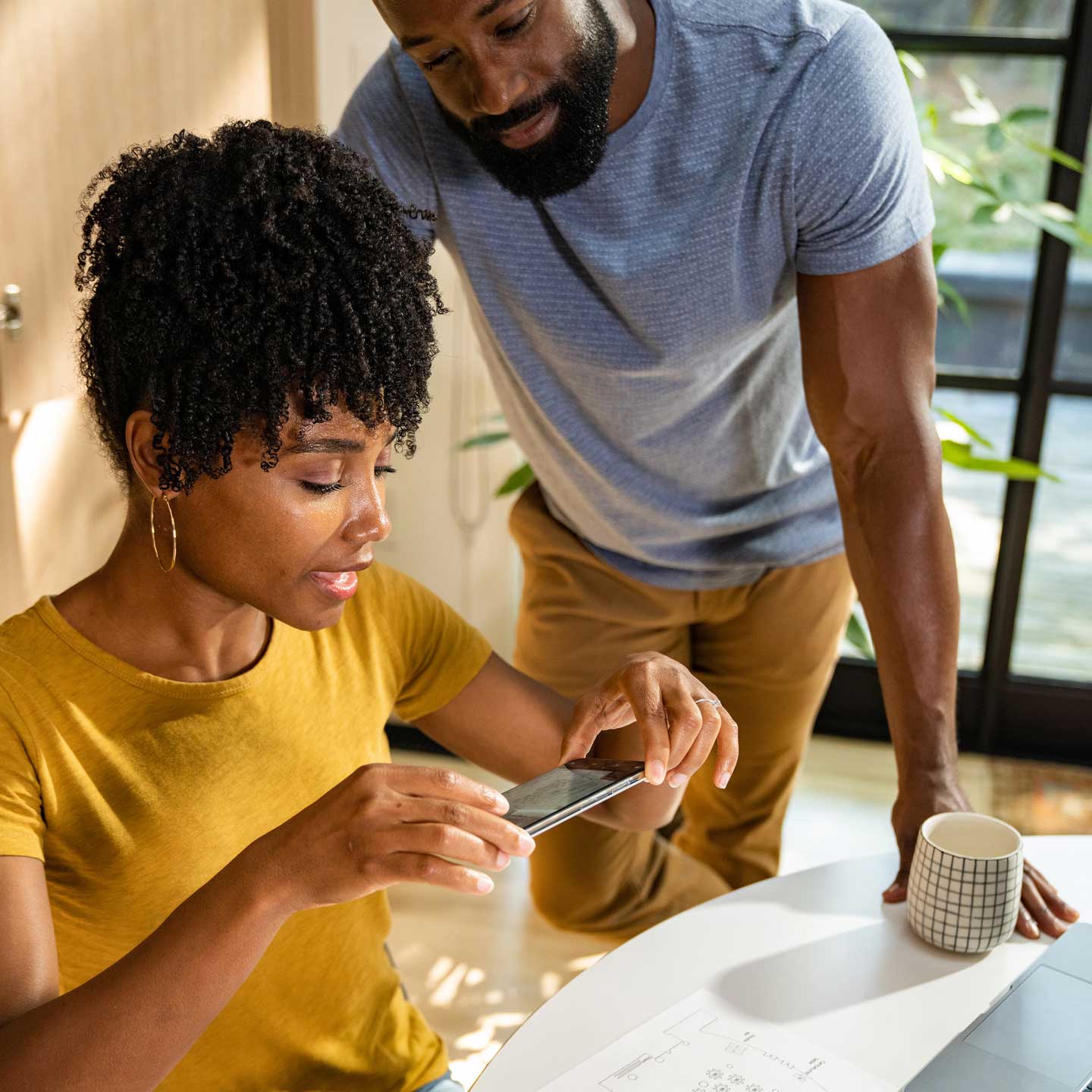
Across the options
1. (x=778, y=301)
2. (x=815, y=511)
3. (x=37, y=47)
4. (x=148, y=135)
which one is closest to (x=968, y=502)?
(x=815, y=511)

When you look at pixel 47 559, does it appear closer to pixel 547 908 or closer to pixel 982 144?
pixel 547 908

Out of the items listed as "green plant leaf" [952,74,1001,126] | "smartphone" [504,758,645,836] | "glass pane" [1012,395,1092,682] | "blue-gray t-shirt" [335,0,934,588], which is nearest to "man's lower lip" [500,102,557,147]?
"blue-gray t-shirt" [335,0,934,588]

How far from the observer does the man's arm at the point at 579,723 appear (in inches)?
45.0

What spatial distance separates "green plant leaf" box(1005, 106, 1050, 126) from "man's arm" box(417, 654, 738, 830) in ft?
6.04

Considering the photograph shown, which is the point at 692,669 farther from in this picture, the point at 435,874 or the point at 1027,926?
the point at 435,874

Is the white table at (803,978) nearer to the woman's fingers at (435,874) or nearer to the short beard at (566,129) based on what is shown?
the woman's fingers at (435,874)

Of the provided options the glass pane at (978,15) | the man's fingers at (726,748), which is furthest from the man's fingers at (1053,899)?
the glass pane at (978,15)

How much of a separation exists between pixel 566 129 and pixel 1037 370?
2.01 m

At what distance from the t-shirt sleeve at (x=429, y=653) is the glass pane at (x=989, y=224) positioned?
6.33 feet

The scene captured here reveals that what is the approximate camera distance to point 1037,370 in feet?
10.1

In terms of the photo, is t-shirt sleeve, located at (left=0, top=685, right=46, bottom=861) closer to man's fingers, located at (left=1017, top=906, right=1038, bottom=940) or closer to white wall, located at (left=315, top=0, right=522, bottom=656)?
man's fingers, located at (left=1017, top=906, right=1038, bottom=940)

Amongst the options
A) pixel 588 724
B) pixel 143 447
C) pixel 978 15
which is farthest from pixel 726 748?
pixel 978 15

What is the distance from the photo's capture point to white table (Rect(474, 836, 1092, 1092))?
100cm


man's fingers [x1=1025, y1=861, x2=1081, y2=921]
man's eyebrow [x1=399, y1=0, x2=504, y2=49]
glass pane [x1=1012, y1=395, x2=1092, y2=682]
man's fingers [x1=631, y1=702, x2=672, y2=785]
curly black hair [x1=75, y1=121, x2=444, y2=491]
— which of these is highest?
man's eyebrow [x1=399, y1=0, x2=504, y2=49]
